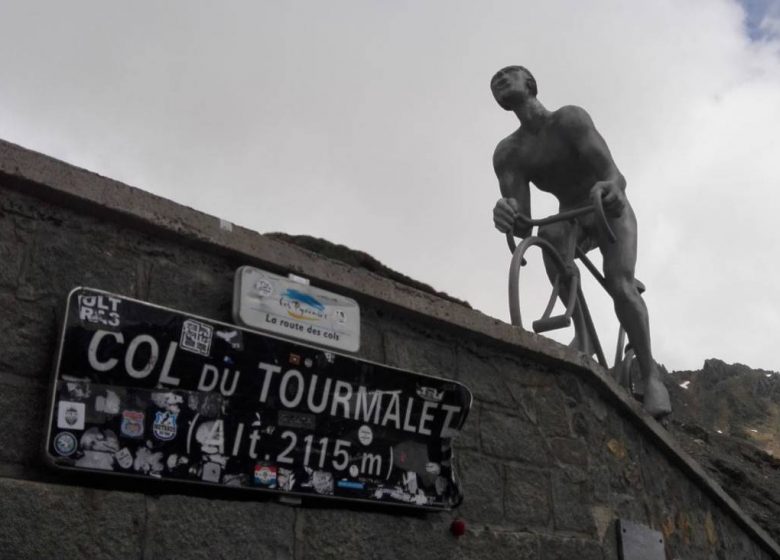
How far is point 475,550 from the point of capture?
3094 millimetres

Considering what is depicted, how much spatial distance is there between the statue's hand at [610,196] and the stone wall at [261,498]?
98cm

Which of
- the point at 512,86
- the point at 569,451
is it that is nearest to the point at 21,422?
the point at 569,451

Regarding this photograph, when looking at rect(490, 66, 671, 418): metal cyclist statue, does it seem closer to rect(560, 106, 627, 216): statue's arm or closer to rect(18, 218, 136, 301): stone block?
rect(560, 106, 627, 216): statue's arm

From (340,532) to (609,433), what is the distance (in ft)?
5.50

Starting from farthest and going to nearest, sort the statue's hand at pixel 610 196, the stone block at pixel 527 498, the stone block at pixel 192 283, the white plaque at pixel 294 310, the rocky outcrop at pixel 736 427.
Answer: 1. the rocky outcrop at pixel 736 427
2. the statue's hand at pixel 610 196
3. the stone block at pixel 527 498
4. the white plaque at pixel 294 310
5. the stone block at pixel 192 283

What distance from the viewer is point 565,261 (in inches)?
196

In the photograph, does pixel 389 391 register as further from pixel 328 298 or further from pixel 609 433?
pixel 609 433

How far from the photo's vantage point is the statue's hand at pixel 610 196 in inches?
179

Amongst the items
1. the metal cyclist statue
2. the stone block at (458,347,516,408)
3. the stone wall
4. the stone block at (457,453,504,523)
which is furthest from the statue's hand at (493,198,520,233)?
the stone block at (457,453,504,523)

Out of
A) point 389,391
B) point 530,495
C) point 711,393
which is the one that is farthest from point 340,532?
point 711,393

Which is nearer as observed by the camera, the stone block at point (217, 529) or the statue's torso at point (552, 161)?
the stone block at point (217, 529)

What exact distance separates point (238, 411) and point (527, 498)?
1334mm

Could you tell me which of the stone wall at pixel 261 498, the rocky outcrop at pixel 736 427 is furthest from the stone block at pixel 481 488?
the rocky outcrop at pixel 736 427

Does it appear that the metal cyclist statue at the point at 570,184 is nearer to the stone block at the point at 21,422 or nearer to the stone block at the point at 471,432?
the stone block at the point at 471,432
